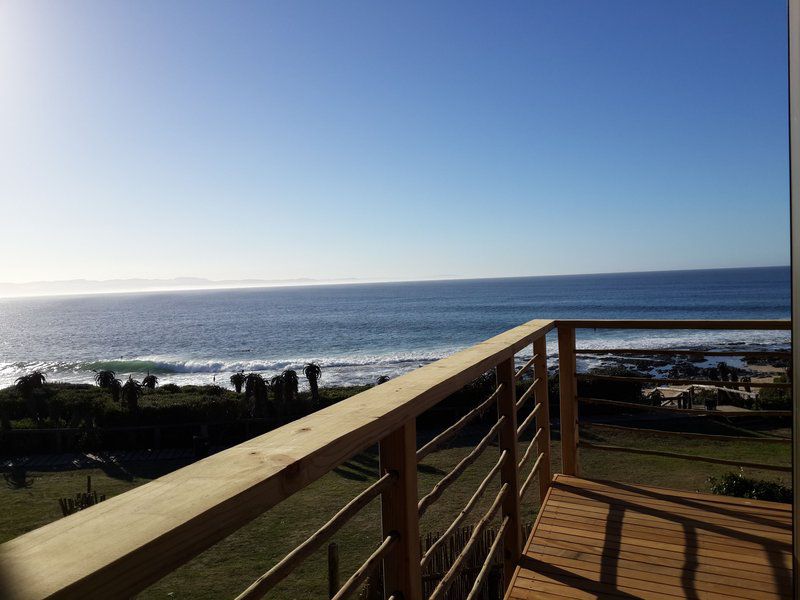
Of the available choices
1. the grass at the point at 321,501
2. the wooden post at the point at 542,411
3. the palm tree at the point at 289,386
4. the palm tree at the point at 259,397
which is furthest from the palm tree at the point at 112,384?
the wooden post at the point at 542,411

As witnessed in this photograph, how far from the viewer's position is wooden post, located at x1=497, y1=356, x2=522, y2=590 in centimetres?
219

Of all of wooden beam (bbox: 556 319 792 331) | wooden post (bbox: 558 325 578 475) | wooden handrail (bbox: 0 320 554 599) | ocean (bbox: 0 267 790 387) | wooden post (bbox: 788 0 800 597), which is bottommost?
ocean (bbox: 0 267 790 387)

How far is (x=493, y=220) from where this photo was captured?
6788 cm

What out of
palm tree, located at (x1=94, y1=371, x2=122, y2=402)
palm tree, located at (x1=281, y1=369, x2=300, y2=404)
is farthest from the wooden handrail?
palm tree, located at (x1=94, y1=371, x2=122, y2=402)

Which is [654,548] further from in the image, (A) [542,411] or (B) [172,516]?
(B) [172,516]

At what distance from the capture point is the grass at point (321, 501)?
720cm

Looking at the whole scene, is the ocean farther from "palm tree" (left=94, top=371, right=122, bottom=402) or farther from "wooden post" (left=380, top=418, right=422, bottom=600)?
"wooden post" (left=380, top=418, right=422, bottom=600)

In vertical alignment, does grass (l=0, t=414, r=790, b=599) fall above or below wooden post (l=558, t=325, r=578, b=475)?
below

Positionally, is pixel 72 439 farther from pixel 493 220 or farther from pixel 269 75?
pixel 493 220

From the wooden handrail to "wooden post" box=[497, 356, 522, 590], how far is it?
1.21 meters

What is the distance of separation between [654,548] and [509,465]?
76 cm

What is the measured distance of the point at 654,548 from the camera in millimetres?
2346

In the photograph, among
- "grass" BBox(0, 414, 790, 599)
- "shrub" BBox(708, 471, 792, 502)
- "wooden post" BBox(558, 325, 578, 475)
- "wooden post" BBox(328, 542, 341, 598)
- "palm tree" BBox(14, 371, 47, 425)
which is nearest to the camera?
"wooden post" BBox(558, 325, 578, 475)

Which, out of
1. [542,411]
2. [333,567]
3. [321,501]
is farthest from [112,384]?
[542,411]
